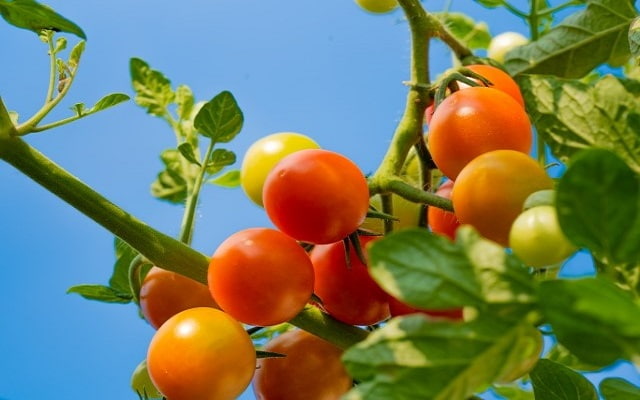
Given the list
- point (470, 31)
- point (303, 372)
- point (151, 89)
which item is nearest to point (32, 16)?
point (303, 372)

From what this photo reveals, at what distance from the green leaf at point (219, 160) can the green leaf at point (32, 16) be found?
1.04 ft

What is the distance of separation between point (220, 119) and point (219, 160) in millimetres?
70

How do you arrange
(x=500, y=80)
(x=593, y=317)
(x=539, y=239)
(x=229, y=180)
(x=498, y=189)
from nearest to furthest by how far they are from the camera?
(x=593, y=317)
(x=539, y=239)
(x=498, y=189)
(x=500, y=80)
(x=229, y=180)

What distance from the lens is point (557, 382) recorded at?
0.62 meters

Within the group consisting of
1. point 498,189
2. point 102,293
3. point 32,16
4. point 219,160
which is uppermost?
point 32,16

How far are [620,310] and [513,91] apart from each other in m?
0.52

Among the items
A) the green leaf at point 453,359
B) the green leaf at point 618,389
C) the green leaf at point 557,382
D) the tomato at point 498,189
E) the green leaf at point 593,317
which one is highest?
the green leaf at point 593,317

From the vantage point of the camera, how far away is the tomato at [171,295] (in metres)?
0.79

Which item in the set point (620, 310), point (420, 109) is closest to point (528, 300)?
point (620, 310)

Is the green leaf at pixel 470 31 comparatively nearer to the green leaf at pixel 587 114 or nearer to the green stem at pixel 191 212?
the green stem at pixel 191 212

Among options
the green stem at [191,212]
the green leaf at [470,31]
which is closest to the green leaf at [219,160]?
the green stem at [191,212]

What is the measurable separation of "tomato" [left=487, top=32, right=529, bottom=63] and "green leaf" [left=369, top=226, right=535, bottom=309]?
35.0 inches

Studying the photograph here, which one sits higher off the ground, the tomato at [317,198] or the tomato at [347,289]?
the tomato at [317,198]

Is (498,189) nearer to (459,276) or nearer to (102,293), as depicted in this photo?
(459,276)
